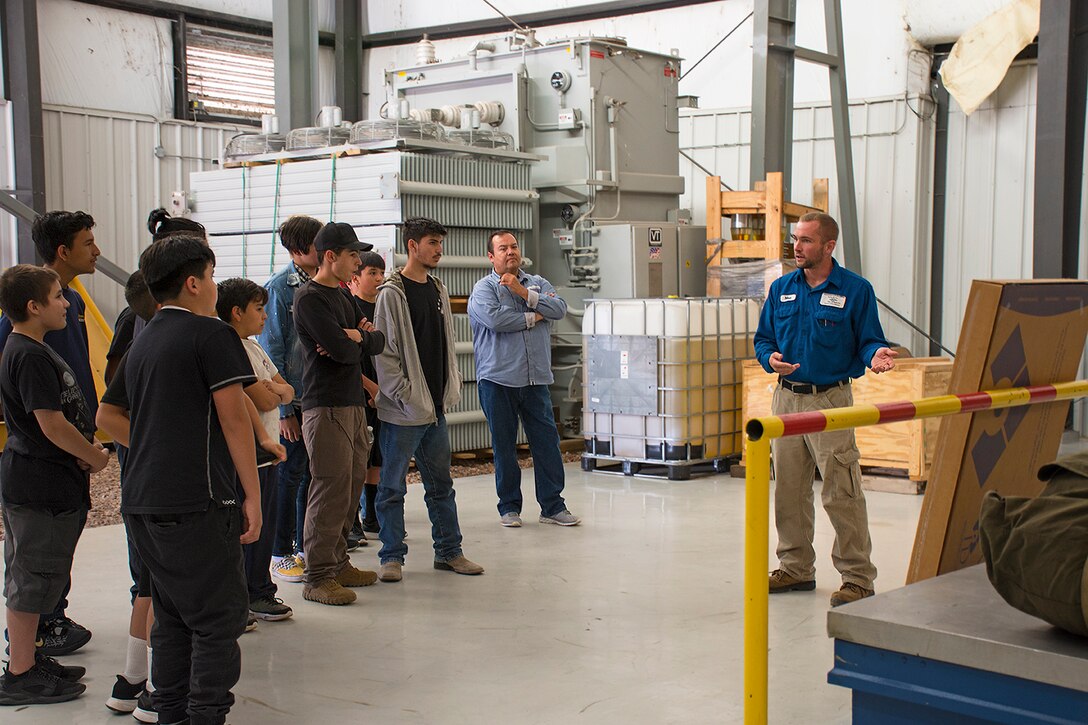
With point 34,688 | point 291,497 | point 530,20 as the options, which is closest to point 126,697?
point 34,688

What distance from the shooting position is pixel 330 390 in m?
5.44

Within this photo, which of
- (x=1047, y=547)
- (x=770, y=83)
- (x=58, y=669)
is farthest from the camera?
(x=770, y=83)

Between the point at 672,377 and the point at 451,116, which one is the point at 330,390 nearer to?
the point at 672,377

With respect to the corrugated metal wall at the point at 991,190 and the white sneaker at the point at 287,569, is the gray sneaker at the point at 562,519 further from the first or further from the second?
the corrugated metal wall at the point at 991,190

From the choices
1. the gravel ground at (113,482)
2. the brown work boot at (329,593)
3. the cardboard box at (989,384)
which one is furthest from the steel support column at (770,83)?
the cardboard box at (989,384)

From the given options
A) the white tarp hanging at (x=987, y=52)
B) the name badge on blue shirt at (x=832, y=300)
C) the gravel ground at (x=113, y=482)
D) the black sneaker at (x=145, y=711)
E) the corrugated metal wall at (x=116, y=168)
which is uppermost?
the white tarp hanging at (x=987, y=52)

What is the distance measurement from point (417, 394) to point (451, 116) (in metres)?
5.81

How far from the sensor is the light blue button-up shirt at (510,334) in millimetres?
7355

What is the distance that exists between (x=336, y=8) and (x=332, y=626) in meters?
12.9

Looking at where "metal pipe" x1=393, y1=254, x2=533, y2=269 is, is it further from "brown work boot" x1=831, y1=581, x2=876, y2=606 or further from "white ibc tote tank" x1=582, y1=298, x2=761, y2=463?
"brown work boot" x1=831, y1=581, x2=876, y2=606

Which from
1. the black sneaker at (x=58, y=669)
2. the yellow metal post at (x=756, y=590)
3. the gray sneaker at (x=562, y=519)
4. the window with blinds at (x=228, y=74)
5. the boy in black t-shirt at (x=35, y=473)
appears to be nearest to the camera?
the yellow metal post at (x=756, y=590)

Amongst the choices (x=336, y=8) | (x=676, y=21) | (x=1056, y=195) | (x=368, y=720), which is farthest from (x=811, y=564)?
(x=336, y=8)

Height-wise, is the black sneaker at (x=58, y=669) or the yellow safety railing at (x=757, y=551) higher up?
the yellow safety railing at (x=757, y=551)

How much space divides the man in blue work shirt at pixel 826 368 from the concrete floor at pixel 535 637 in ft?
1.42
